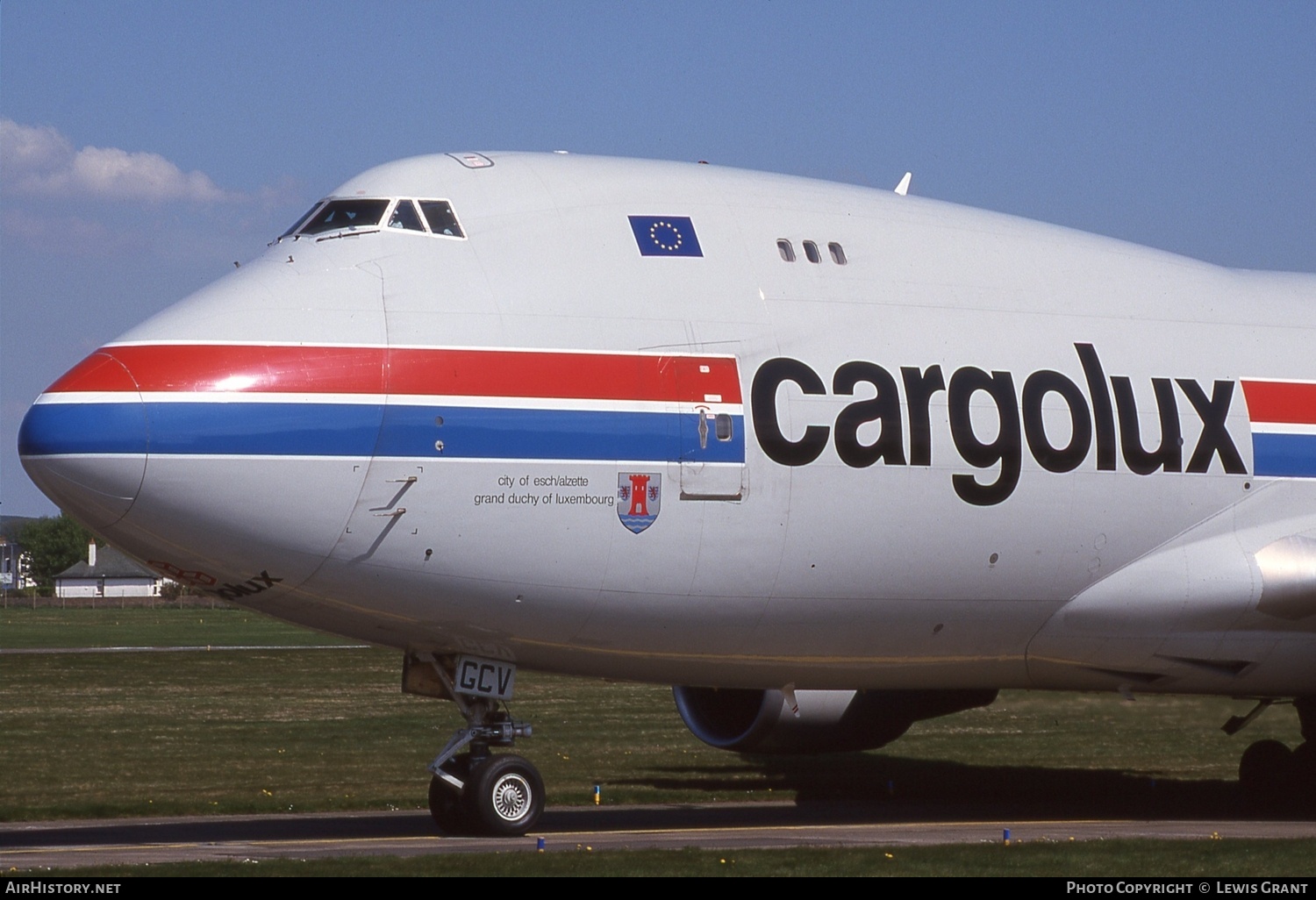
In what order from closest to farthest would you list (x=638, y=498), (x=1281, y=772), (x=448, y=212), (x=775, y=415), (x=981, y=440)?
(x=638, y=498) → (x=448, y=212) → (x=775, y=415) → (x=981, y=440) → (x=1281, y=772)

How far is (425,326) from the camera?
592 inches

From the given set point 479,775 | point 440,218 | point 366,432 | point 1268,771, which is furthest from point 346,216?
point 1268,771

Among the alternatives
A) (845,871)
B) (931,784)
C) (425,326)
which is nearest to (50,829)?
(425,326)

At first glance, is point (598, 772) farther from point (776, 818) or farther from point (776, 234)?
point (776, 234)

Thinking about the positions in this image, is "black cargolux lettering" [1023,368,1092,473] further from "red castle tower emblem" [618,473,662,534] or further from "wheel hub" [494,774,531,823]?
"wheel hub" [494,774,531,823]

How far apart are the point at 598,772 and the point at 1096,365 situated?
8.86 meters

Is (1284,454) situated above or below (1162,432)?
below

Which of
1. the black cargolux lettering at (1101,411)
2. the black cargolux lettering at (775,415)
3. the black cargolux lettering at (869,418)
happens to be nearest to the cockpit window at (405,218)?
the black cargolux lettering at (775,415)

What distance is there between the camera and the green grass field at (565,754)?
2048 cm

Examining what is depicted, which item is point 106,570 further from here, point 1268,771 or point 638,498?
point 638,498

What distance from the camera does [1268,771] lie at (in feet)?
72.4

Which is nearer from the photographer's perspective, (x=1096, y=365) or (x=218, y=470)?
(x=218, y=470)

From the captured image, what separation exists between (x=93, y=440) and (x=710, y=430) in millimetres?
5049

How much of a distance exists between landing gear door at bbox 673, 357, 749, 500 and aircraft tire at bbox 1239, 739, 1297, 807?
9455mm
